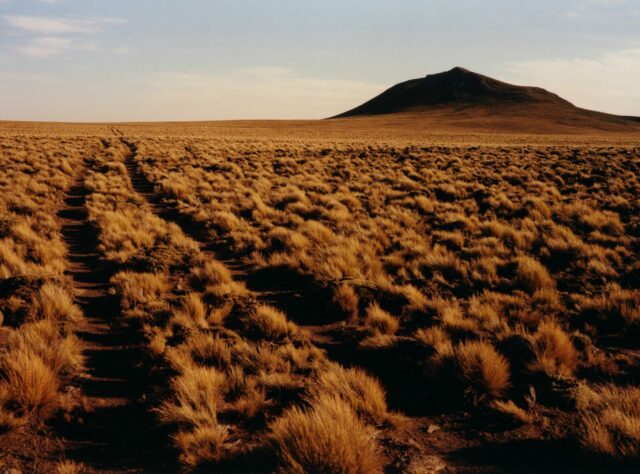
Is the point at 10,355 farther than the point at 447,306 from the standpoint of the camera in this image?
No

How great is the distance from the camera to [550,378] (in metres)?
4.50

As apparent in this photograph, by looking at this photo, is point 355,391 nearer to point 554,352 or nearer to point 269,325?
point 269,325

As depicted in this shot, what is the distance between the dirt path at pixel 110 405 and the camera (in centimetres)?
350

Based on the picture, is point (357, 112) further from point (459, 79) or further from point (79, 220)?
point (79, 220)

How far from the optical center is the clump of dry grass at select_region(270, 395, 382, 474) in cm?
314

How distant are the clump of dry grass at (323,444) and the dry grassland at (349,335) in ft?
0.05

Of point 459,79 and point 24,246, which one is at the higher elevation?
point 459,79

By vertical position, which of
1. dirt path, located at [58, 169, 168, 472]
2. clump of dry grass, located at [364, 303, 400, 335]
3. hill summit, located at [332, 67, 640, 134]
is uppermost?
hill summit, located at [332, 67, 640, 134]

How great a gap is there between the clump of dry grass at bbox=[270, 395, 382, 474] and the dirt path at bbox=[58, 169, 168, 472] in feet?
3.11

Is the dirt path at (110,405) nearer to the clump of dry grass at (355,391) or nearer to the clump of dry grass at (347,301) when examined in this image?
the clump of dry grass at (355,391)

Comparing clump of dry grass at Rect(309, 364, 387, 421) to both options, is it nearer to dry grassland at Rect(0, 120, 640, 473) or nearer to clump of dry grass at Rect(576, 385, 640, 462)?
dry grassland at Rect(0, 120, 640, 473)

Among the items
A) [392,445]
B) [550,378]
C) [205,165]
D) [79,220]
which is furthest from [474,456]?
[205,165]

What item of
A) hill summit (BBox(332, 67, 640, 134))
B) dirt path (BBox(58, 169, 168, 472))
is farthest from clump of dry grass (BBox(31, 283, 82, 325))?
hill summit (BBox(332, 67, 640, 134))

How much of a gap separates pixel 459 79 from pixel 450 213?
189m
